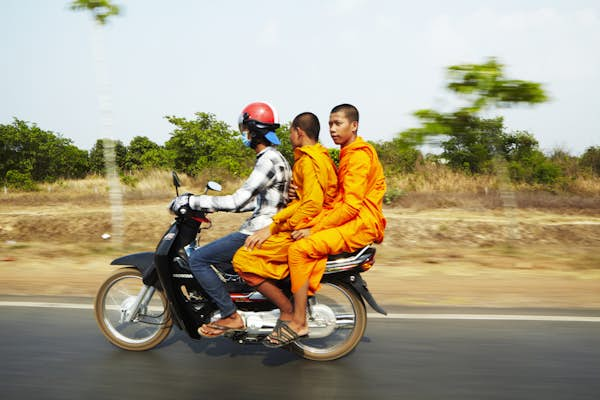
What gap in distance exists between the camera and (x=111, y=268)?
8.69m

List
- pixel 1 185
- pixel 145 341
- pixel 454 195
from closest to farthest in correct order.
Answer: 1. pixel 145 341
2. pixel 454 195
3. pixel 1 185

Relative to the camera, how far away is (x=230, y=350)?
4.64m

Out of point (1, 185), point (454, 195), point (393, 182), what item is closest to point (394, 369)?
point (454, 195)

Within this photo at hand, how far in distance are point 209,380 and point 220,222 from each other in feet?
39.5

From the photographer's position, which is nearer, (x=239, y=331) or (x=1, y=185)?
(x=239, y=331)

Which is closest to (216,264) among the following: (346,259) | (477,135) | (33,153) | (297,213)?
(297,213)

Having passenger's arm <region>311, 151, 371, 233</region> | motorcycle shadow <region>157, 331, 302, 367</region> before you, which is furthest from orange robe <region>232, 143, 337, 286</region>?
motorcycle shadow <region>157, 331, 302, 367</region>

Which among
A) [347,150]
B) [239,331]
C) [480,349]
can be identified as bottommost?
[480,349]

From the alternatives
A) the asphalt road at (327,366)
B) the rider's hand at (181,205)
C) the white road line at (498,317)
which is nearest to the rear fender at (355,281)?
the asphalt road at (327,366)

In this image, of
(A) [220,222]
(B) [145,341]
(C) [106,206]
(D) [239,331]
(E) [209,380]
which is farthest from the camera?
(C) [106,206]

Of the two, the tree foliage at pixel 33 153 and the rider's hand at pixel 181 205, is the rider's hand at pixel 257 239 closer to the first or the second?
the rider's hand at pixel 181 205

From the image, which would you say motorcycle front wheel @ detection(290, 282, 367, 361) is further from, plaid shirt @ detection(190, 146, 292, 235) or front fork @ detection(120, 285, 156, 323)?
front fork @ detection(120, 285, 156, 323)

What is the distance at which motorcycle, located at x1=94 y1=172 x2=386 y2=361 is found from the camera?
4305mm

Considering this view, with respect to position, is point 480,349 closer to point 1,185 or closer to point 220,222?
point 220,222
